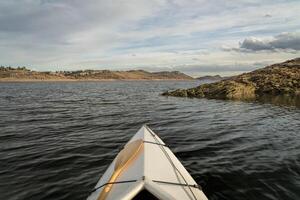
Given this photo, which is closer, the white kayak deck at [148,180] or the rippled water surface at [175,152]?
the white kayak deck at [148,180]

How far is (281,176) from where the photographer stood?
11.1 m

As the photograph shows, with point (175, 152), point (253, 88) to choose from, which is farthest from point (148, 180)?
point (253, 88)

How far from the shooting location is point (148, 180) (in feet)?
23.8

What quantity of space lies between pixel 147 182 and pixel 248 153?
27.8 ft

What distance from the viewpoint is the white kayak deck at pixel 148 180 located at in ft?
22.5

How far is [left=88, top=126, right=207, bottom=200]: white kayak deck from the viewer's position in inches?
271

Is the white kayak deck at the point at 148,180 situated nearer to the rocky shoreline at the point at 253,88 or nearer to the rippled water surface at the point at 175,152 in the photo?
the rippled water surface at the point at 175,152

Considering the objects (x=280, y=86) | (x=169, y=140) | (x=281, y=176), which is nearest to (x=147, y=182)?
(x=281, y=176)

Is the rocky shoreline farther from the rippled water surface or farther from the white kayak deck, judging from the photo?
the white kayak deck

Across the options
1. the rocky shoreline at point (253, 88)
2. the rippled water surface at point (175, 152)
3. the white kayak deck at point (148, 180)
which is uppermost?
the rocky shoreline at point (253, 88)

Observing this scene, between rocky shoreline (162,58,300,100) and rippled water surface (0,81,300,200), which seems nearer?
rippled water surface (0,81,300,200)

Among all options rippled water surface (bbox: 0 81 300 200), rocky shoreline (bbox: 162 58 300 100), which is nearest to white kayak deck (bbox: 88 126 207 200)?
rippled water surface (bbox: 0 81 300 200)

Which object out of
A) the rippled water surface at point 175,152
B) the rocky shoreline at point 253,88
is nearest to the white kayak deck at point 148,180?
the rippled water surface at point 175,152

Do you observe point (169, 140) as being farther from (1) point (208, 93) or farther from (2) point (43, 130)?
(1) point (208, 93)
